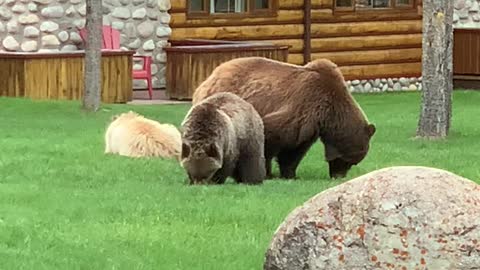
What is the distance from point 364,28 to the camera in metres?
28.5

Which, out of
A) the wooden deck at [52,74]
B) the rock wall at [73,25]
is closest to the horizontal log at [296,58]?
the rock wall at [73,25]

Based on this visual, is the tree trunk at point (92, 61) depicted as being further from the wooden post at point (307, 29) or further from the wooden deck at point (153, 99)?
the wooden post at point (307, 29)

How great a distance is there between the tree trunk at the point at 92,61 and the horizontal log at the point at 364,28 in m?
8.59

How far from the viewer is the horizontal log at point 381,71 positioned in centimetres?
2833

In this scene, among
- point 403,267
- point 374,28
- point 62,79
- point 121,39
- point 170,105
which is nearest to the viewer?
point 403,267

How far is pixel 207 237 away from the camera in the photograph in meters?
9.04

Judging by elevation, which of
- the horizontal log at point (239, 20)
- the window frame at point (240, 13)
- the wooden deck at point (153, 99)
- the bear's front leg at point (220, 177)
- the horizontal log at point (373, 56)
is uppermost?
the window frame at point (240, 13)

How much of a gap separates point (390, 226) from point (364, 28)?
74.0 ft

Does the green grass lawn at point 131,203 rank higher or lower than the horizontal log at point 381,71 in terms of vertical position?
higher

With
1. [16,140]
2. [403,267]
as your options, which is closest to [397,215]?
[403,267]

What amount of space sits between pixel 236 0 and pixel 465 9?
650cm

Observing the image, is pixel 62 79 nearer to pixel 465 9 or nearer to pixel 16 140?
pixel 16 140

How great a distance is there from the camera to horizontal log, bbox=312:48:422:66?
28.0 m

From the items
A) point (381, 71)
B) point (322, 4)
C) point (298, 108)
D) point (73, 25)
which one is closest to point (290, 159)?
point (298, 108)
